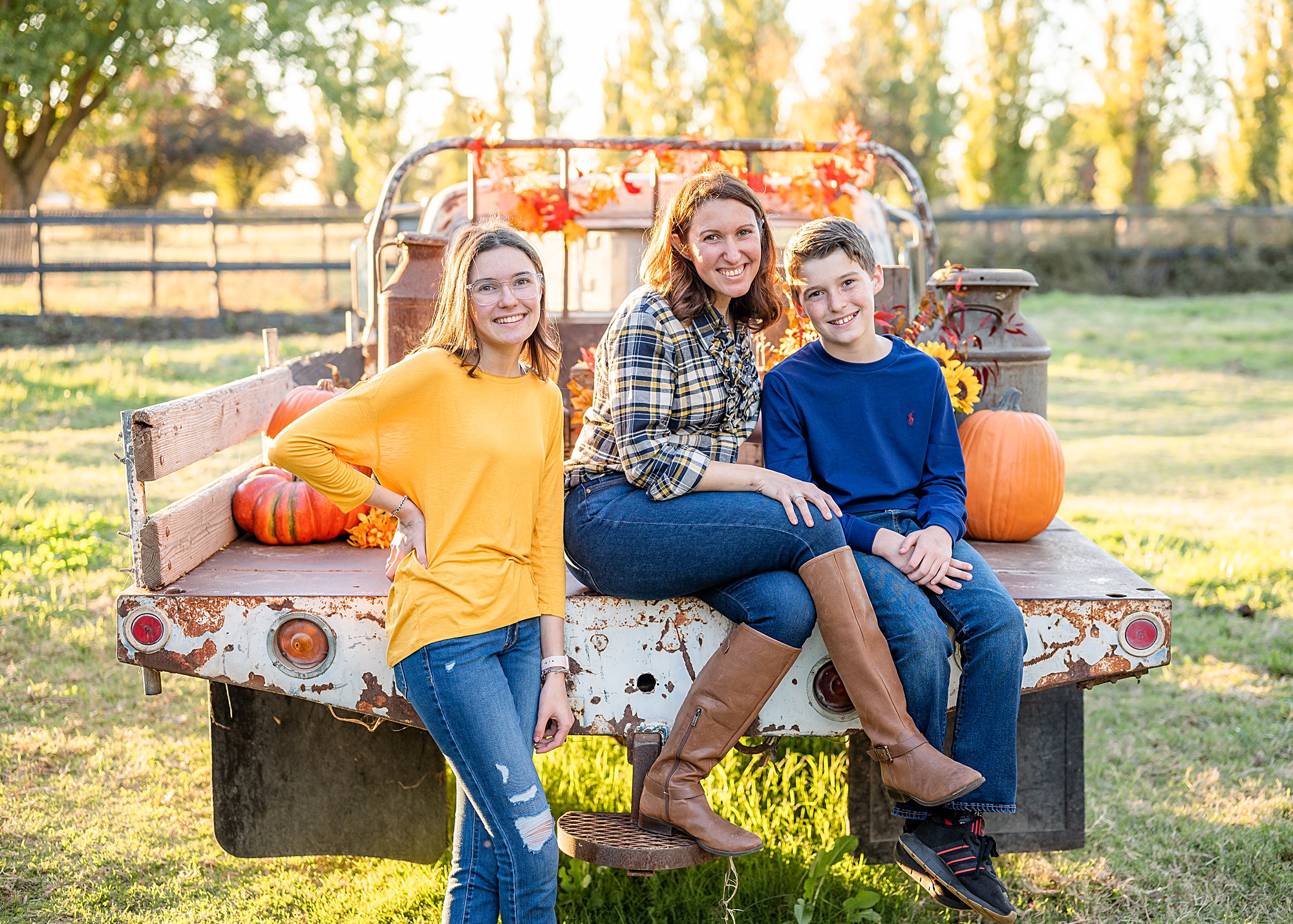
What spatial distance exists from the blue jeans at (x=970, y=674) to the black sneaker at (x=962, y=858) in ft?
0.12

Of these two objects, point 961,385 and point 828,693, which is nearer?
point 828,693

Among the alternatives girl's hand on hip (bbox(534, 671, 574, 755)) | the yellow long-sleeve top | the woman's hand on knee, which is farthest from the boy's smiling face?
girl's hand on hip (bbox(534, 671, 574, 755))

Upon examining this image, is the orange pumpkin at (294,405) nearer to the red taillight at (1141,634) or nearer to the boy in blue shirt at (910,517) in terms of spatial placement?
the boy in blue shirt at (910,517)

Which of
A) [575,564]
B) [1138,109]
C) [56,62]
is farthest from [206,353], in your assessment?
[1138,109]

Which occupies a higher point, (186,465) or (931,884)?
(186,465)

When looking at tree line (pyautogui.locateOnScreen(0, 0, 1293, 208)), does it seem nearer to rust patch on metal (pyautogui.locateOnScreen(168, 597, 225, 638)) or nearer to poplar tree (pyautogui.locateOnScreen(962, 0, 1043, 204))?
poplar tree (pyautogui.locateOnScreen(962, 0, 1043, 204))

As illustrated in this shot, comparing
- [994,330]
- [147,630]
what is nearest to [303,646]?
[147,630]

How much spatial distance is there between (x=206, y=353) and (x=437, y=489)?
38.4ft

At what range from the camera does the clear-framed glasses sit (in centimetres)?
248

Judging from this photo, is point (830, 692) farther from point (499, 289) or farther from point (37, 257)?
point (37, 257)

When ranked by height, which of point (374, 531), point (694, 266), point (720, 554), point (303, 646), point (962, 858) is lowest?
point (962, 858)

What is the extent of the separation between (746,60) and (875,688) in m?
26.9

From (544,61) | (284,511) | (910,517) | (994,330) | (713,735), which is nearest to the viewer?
(713,735)

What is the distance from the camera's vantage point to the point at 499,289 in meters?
2.49
